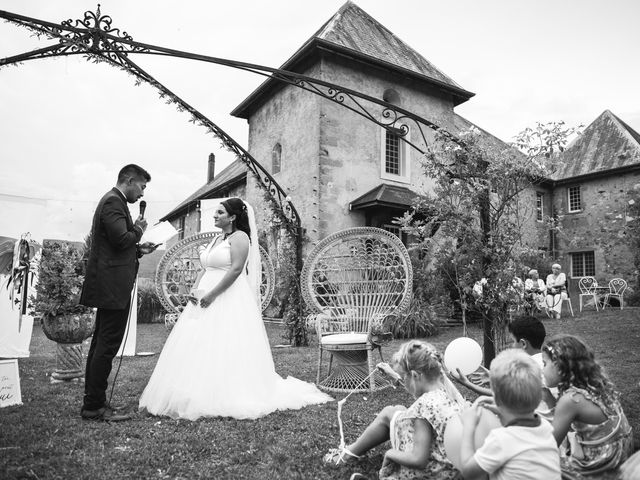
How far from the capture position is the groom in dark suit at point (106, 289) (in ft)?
12.5

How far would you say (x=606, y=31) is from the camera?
27.5 ft

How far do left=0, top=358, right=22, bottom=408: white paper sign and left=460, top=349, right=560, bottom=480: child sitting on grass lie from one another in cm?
435

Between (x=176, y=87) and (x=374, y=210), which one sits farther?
(x=374, y=210)

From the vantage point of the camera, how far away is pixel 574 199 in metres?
22.7

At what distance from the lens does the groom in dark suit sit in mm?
3797

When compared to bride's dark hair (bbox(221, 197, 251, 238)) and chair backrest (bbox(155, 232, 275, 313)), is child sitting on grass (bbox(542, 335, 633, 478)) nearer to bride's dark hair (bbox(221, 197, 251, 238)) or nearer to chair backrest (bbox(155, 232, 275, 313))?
bride's dark hair (bbox(221, 197, 251, 238))

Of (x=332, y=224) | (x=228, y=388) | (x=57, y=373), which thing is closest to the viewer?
(x=228, y=388)

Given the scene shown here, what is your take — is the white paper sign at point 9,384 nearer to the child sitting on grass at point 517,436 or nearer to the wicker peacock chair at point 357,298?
the wicker peacock chair at point 357,298

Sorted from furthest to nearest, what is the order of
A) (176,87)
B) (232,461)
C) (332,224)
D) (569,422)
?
1. (332,224)
2. (176,87)
3. (232,461)
4. (569,422)

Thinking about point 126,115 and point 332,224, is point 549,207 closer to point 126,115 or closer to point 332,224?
point 332,224

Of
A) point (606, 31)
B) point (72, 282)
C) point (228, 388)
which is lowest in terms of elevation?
point (228, 388)

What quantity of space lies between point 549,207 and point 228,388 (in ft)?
76.4

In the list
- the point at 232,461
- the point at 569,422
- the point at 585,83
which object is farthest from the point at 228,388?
the point at 585,83

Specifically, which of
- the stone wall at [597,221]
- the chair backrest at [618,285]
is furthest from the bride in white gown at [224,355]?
the stone wall at [597,221]
